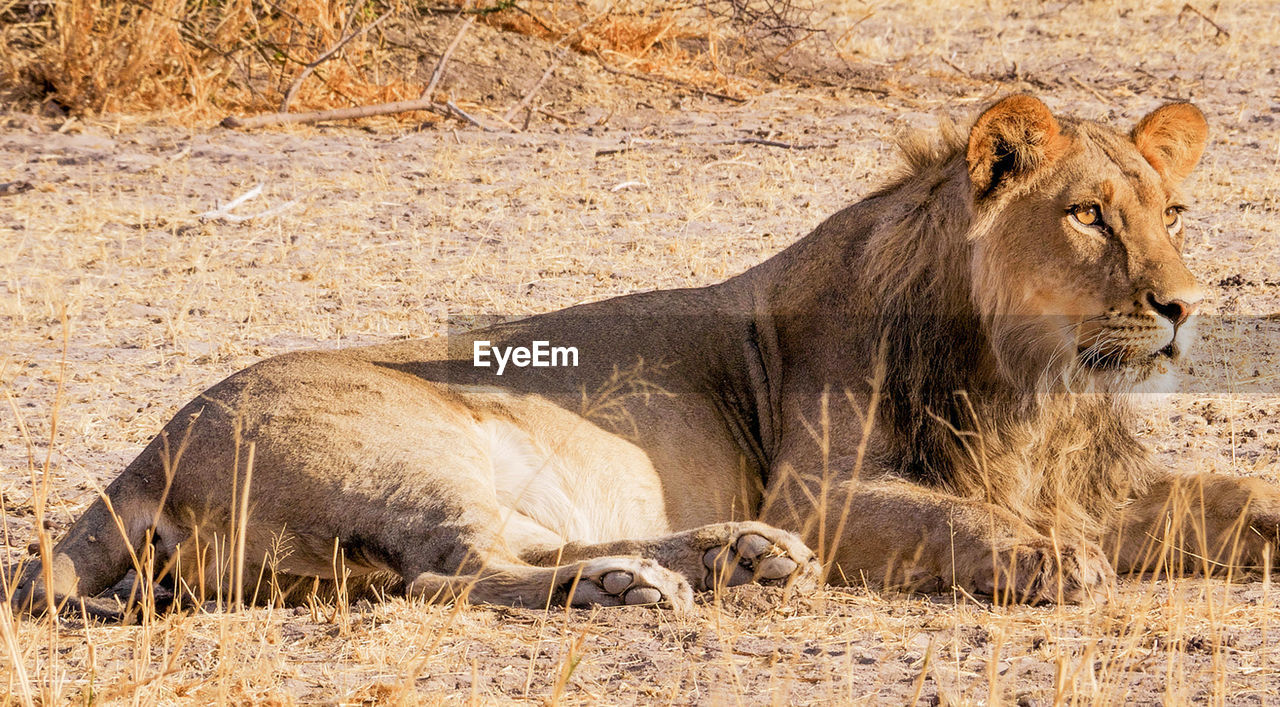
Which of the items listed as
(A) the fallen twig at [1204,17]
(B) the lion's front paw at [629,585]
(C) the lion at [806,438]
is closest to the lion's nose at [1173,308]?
(C) the lion at [806,438]

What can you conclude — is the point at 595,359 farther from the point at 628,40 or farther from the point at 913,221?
the point at 628,40

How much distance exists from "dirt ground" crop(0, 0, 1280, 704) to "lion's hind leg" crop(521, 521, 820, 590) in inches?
2.6

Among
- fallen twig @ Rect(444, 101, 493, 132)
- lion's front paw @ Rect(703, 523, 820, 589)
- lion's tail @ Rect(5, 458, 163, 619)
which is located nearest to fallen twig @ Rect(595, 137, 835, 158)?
fallen twig @ Rect(444, 101, 493, 132)

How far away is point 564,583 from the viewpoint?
11.3 feet

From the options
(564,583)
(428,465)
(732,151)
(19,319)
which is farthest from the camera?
(732,151)

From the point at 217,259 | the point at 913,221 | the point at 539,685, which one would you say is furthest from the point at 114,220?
the point at 539,685

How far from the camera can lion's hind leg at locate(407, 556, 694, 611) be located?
338 cm

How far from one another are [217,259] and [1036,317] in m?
5.18

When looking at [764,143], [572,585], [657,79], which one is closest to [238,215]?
[764,143]

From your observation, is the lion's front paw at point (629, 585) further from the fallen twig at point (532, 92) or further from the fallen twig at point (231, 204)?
the fallen twig at point (532, 92)

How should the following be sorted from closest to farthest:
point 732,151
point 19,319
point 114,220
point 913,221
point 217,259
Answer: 1. point 913,221
2. point 19,319
3. point 217,259
4. point 114,220
5. point 732,151

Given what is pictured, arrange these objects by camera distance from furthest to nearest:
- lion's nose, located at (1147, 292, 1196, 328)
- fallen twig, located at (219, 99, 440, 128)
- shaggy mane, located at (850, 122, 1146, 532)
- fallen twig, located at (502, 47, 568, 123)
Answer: fallen twig, located at (502, 47, 568, 123) → fallen twig, located at (219, 99, 440, 128) → shaggy mane, located at (850, 122, 1146, 532) → lion's nose, located at (1147, 292, 1196, 328)

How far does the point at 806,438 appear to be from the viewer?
425 cm

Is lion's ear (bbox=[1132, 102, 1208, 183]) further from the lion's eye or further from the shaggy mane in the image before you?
the shaggy mane
